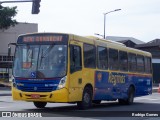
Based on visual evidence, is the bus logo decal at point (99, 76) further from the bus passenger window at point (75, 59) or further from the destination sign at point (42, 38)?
the destination sign at point (42, 38)

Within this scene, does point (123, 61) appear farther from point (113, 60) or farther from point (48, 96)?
point (48, 96)

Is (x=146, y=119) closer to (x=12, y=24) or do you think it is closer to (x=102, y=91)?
(x=102, y=91)

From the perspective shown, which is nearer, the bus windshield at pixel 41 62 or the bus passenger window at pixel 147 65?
the bus windshield at pixel 41 62

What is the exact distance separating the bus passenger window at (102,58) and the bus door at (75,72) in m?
1.94

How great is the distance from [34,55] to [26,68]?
57 cm

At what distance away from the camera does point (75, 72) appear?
58.0 feet

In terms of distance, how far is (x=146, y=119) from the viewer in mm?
15258

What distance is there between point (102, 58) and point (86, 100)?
8.19 ft

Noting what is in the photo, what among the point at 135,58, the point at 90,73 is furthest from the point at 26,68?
the point at 135,58

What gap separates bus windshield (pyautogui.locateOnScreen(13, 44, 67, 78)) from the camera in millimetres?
17156

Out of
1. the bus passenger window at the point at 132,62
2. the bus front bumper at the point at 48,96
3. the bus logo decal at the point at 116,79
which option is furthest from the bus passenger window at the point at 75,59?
the bus passenger window at the point at 132,62

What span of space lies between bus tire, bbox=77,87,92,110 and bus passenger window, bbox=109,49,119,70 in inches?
103

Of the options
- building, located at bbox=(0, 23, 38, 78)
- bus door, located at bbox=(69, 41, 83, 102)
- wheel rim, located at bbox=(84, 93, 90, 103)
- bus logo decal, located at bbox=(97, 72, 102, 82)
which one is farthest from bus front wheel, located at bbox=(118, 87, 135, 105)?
building, located at bbox=(0, 23, 38, 78)

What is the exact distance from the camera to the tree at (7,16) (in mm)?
70975
